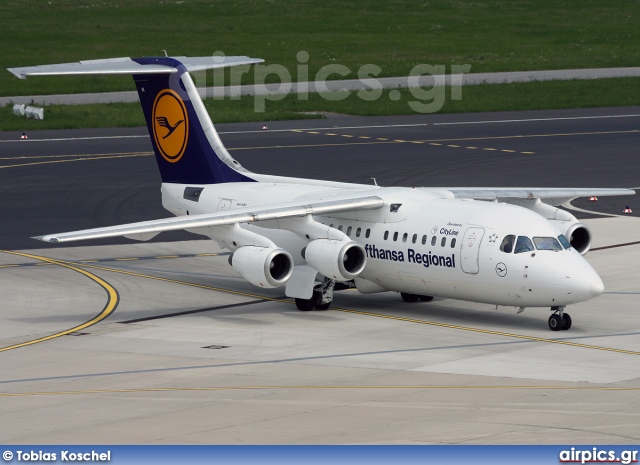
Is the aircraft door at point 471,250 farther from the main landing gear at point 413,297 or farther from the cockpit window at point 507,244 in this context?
the main landing gear at point 413,297

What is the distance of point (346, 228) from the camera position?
3269 centimetres

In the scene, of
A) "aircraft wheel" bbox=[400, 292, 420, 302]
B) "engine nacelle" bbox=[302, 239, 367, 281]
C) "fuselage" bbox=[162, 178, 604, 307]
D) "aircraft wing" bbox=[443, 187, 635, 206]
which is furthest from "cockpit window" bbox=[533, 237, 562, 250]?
"aircraft wheel" bbox=[400, 292, 420, 302]

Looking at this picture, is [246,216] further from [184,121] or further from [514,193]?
[514,193]

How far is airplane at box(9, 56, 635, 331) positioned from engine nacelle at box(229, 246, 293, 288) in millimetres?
30

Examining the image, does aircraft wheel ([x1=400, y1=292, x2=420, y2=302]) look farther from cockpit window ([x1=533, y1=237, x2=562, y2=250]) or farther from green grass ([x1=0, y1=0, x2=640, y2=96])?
green grass ([x1=0, y1=0, x2=640, y2=96])

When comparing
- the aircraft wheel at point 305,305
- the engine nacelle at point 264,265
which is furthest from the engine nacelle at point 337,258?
the aircraft wheel at point 305,305

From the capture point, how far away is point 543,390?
23406mm

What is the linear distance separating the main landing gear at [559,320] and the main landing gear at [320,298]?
5.93 meters

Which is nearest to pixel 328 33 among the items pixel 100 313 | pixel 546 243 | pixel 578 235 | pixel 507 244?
pixel 578 235

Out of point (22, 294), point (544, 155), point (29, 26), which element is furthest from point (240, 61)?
point (29, 26)

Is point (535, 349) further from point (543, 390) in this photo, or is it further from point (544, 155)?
point (544, 155)

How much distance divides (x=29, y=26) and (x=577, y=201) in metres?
65.3

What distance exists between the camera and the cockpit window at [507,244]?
2920 cm

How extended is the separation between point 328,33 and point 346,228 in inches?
2873
